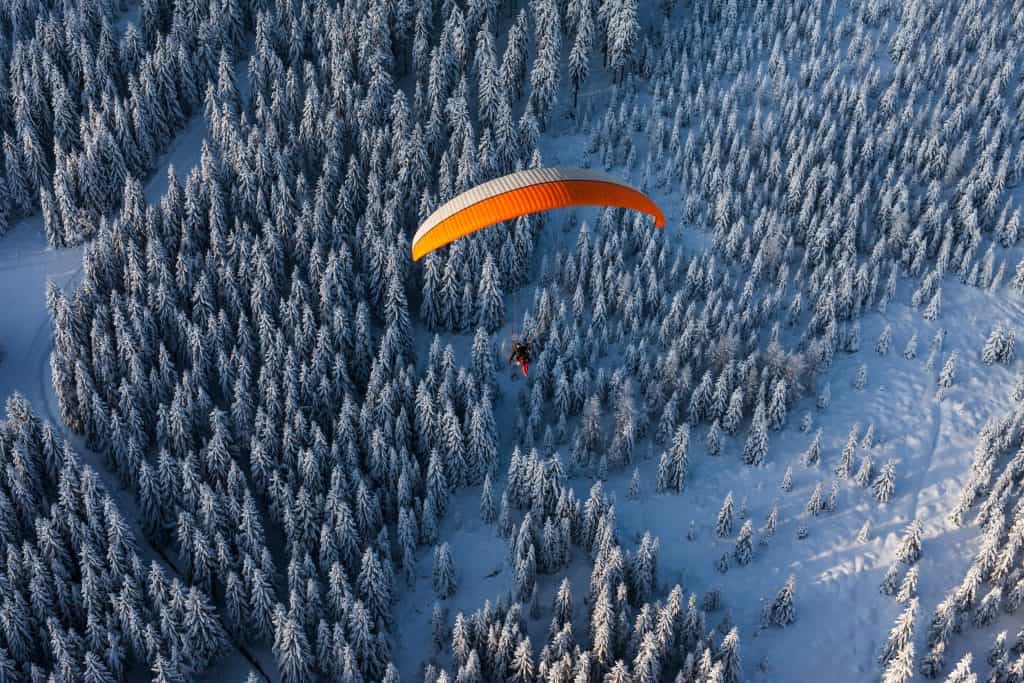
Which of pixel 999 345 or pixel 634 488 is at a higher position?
pixel 999 345

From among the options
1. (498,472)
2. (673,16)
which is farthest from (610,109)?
(498,472)

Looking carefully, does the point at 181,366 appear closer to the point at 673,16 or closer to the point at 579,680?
the point at 579,680

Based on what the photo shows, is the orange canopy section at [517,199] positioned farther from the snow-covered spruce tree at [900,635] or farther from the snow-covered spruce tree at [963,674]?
the snow-covered spruce tree at [963,674]

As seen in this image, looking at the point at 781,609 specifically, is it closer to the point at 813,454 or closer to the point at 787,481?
the point at 787,481

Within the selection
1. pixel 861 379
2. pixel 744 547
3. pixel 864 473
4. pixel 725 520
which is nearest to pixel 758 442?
pixel 725 520

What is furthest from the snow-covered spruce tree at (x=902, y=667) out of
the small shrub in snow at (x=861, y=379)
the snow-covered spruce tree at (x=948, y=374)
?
the snow-covered spruce tree at (x=948, y=374)

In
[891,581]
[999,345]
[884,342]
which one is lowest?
[891,581]
